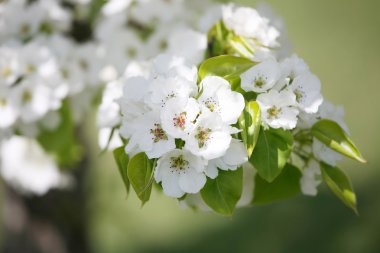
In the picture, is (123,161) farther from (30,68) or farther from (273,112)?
(30,68)

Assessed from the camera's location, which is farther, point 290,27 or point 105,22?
point 290,27

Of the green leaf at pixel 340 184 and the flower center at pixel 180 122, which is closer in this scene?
the flower center at pixel 180 122

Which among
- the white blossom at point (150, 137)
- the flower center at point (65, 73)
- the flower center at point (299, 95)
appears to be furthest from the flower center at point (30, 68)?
the flower center at point (299, 95)

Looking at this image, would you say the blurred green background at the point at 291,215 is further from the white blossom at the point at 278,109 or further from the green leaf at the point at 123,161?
the white blossom at the point at 278,109

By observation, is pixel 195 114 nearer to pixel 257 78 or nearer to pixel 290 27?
pixel 257 78

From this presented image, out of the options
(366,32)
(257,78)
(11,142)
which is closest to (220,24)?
(257,78)

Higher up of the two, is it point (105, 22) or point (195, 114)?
point (195, 114)

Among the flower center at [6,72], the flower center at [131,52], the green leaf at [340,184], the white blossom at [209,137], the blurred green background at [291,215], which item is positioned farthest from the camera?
the blurred green background at [291,215]
